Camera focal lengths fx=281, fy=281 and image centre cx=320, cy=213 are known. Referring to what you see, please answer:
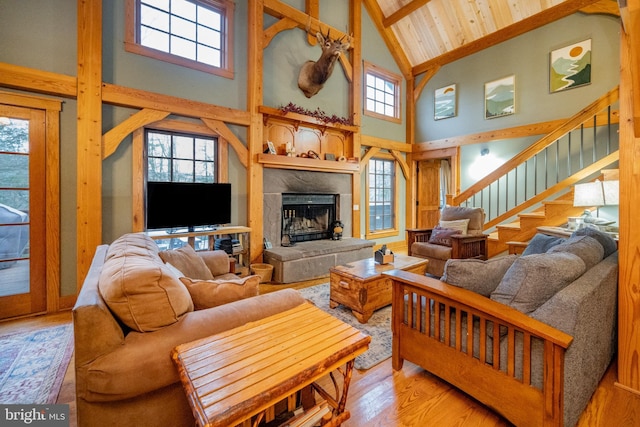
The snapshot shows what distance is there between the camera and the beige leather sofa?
1045 millimetres

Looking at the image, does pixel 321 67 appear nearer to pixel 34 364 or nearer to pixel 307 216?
pixel 307 216

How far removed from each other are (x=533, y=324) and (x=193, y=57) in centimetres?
458

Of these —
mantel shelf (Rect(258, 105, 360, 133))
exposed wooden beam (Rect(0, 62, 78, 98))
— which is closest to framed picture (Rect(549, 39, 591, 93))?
mantel shelf (Rect(258, 105, 360, 133))

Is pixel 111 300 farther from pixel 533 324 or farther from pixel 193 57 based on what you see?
pixel 193 57

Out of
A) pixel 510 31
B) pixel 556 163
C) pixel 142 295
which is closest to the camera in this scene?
pixel 142 295

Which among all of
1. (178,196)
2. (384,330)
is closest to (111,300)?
(384,330)

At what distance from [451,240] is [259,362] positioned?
358 centimetres

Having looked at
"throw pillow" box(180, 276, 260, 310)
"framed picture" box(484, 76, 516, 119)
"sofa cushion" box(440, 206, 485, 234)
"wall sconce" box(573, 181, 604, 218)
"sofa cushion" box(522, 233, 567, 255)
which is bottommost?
"throw pillow" box(180, 276, 260, 310)

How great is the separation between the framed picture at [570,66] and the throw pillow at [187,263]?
5917mm

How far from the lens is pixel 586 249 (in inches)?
68.4

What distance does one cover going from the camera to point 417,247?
4.27m

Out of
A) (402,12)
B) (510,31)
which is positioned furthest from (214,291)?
(510,31)

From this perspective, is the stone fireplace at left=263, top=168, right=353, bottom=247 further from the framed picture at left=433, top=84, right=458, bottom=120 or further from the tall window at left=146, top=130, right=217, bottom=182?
the framed picture at left=433, top=84, right=458, bottom=120

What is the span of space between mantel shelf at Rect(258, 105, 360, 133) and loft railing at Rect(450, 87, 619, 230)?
7.62ft
